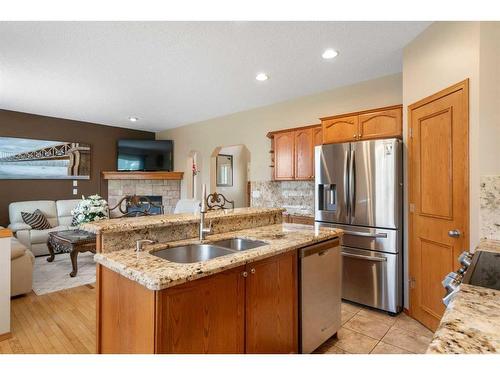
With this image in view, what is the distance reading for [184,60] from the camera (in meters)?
2.95

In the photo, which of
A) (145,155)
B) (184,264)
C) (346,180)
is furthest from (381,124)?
(145,155)

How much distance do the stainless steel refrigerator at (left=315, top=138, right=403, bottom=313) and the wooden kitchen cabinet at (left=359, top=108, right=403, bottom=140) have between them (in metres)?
0.27

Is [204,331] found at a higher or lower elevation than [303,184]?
lower

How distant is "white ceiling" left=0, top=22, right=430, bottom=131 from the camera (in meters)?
2.35

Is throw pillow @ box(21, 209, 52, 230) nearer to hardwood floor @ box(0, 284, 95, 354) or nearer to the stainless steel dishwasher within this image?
hardwood floor @ box(0, 284, 95, 354)

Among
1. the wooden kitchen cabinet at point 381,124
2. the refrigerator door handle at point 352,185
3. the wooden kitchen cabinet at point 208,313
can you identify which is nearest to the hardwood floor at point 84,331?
the wooden kitchen cabinet at point 208,313

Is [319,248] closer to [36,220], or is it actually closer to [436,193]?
[436,193]

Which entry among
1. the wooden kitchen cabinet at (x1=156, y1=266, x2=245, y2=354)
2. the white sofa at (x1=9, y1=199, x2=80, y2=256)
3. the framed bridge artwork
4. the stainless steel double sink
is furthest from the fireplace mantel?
the wooden kitchen cabinet at (x1=156, y1=266, x2=245, y2=354)

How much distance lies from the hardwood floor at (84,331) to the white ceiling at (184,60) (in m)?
2.54

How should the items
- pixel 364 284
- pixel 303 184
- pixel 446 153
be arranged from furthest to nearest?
1. pixel 303 184
2. pixel 364 284
3. pixel 446 153

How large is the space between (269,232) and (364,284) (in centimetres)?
134

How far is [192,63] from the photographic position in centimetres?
303
